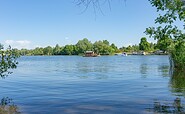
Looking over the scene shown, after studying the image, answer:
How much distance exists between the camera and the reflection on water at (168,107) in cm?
1686

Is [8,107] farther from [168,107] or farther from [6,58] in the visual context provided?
[168,107]

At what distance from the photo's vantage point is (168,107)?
714 inches

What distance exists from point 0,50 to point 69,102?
592 cm

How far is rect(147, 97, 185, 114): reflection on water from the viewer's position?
16862 millimetres

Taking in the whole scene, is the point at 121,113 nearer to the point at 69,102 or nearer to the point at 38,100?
the point at 69,102

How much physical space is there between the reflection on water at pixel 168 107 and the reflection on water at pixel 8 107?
27.0 feet

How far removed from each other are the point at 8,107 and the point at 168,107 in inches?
404

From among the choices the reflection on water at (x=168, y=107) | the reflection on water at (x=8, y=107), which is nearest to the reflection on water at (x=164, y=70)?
the reflection on water at (x=168, y=107)

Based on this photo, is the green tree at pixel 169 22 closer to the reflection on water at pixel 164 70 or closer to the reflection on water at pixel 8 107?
the reflection on water at pixel 8 107

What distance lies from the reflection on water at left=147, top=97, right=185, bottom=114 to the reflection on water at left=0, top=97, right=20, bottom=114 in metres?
8.24

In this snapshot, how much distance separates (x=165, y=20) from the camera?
451 inches

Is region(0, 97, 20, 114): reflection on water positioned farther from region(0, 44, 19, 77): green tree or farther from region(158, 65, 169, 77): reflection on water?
region(158, 65, 169, 77): reflection on water

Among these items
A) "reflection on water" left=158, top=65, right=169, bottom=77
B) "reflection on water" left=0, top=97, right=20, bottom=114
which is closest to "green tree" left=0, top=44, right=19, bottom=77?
"reflection on water" left=0, top=97, right=20, bottom=114

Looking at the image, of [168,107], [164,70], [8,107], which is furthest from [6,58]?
[164,70]
